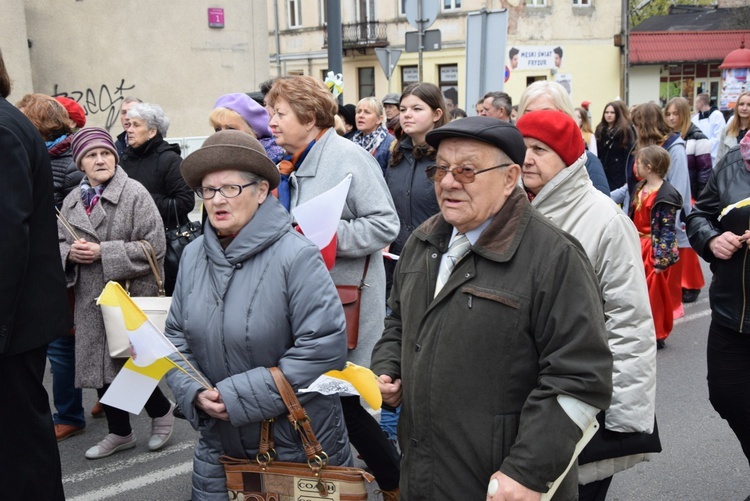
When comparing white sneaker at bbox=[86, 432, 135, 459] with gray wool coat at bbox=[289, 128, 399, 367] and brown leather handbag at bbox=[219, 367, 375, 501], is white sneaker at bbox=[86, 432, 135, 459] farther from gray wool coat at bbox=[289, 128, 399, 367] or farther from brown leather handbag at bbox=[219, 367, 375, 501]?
brown leather handbag at bbox=[219, 367, 375, 501]

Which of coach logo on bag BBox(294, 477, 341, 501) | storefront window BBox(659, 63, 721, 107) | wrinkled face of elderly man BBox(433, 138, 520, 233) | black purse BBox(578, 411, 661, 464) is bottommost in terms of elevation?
coach logo on bag BBox(294, 477, 341, 501)

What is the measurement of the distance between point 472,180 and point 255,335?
1.00m

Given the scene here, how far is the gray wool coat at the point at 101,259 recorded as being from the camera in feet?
14.9

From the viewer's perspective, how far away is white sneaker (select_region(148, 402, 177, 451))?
4.87 m

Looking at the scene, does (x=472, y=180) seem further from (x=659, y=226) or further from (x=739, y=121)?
(x=739, y=121)

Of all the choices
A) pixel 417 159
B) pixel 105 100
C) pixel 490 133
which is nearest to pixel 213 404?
pixel 490 133

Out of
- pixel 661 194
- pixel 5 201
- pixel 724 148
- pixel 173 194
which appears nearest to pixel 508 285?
pixel 5 201

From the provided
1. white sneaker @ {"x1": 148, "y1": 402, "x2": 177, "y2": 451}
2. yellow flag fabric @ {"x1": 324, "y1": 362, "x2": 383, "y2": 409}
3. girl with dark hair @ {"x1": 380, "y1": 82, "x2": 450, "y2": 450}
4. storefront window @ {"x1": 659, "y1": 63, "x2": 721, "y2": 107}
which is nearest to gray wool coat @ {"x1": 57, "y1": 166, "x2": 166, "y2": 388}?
white sneaker @ {"x1": 148, "y1": 402, "x2": 177, "y2": 451}

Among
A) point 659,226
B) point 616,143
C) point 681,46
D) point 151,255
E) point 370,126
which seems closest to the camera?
point 151,255

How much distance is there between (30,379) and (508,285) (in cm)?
191

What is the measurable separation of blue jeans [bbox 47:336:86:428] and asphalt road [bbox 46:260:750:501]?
15 cm

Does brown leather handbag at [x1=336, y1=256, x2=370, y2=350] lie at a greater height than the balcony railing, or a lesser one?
lesser

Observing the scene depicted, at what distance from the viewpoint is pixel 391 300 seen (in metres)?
2.75

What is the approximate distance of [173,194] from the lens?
18.0 ft
